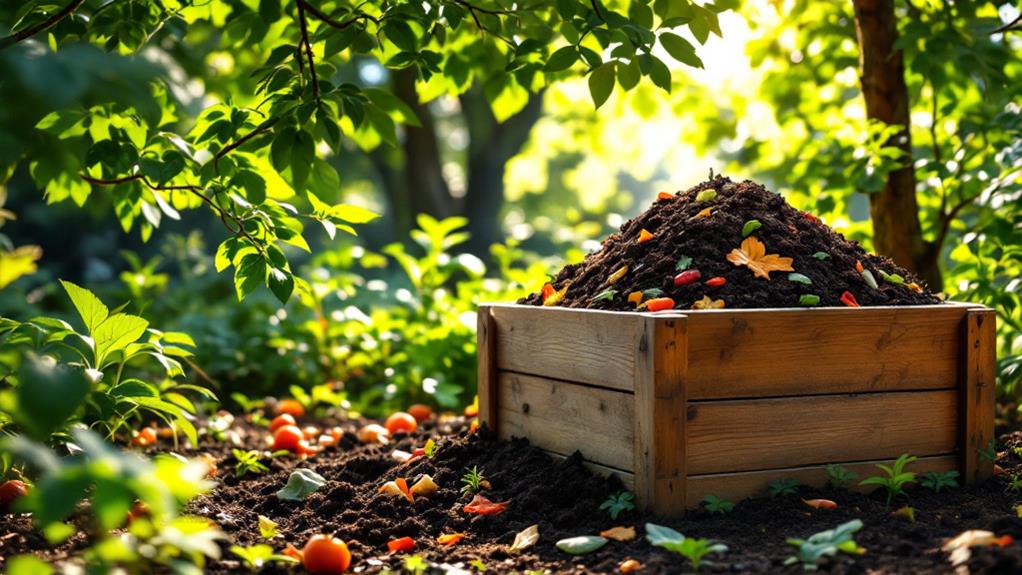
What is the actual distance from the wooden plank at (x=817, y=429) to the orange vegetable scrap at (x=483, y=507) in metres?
0.55

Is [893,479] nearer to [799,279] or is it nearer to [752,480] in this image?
[752,480]

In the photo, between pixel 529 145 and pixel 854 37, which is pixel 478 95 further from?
pixel 854 37

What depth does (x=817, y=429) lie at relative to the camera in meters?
2.63

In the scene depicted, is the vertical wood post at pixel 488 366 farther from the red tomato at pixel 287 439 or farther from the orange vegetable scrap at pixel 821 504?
the orange vegetable scrap at pixel 821 504

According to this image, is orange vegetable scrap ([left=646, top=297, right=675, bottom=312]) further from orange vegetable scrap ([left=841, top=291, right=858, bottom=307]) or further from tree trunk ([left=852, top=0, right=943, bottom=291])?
tree trunk ([left=852, top=0, right=943, bottom=291])

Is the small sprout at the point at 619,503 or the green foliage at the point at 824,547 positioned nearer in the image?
the green foliage at the point at 824,547

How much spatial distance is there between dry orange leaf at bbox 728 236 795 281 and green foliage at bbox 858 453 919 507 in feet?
2.06

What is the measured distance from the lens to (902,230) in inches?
161

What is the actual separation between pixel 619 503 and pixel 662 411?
0.28 m

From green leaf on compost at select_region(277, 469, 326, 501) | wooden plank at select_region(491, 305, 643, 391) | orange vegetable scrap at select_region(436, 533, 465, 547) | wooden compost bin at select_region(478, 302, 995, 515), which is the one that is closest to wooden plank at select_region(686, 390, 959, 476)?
wooden compost bin at select_region(478, 302, 995, 515)

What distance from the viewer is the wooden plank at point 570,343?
2.52 m

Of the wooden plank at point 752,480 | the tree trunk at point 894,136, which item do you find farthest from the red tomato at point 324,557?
the tree trunk at point 894,136

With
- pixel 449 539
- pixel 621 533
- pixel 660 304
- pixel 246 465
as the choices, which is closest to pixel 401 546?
pixel 449 539

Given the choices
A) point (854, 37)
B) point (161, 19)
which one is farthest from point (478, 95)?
point (161, 19)
